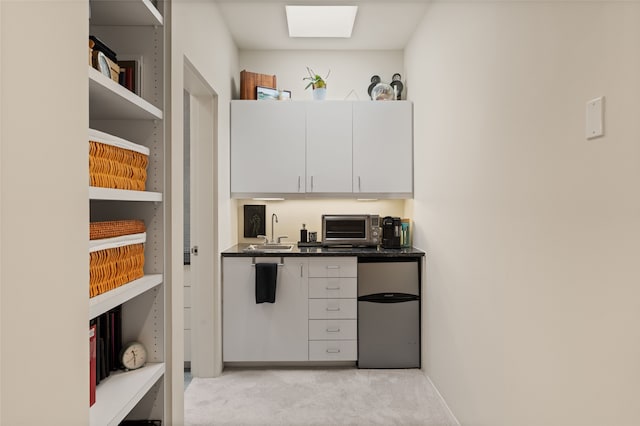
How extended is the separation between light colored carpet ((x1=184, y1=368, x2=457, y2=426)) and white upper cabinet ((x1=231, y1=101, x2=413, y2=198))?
1460 millimetres

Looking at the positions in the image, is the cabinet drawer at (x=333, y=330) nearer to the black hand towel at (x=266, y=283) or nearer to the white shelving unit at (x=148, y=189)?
the black hand towel at (x=266, y=283)

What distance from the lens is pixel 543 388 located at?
5.21ft

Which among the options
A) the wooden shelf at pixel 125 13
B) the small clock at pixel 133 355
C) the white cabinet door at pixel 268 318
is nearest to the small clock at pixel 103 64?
the wooden shelf at pixel 125 13

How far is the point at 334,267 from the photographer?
3459 millimetres

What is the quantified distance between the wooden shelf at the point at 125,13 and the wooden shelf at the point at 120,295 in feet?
3.58

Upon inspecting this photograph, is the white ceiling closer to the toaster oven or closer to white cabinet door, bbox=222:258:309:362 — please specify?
the toaster oven

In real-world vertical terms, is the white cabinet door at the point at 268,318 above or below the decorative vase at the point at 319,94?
below

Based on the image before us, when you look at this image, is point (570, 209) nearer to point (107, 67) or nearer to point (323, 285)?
point (107, 67)

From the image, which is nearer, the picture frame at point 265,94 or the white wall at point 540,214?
the white wall at point 540,214

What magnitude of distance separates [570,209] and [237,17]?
2.83 m

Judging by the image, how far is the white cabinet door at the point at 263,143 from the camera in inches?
147

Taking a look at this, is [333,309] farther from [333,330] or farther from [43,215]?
[43,215]

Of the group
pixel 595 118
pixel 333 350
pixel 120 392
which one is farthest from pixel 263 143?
pixel 595 118

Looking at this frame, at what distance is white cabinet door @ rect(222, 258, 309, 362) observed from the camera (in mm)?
3449
